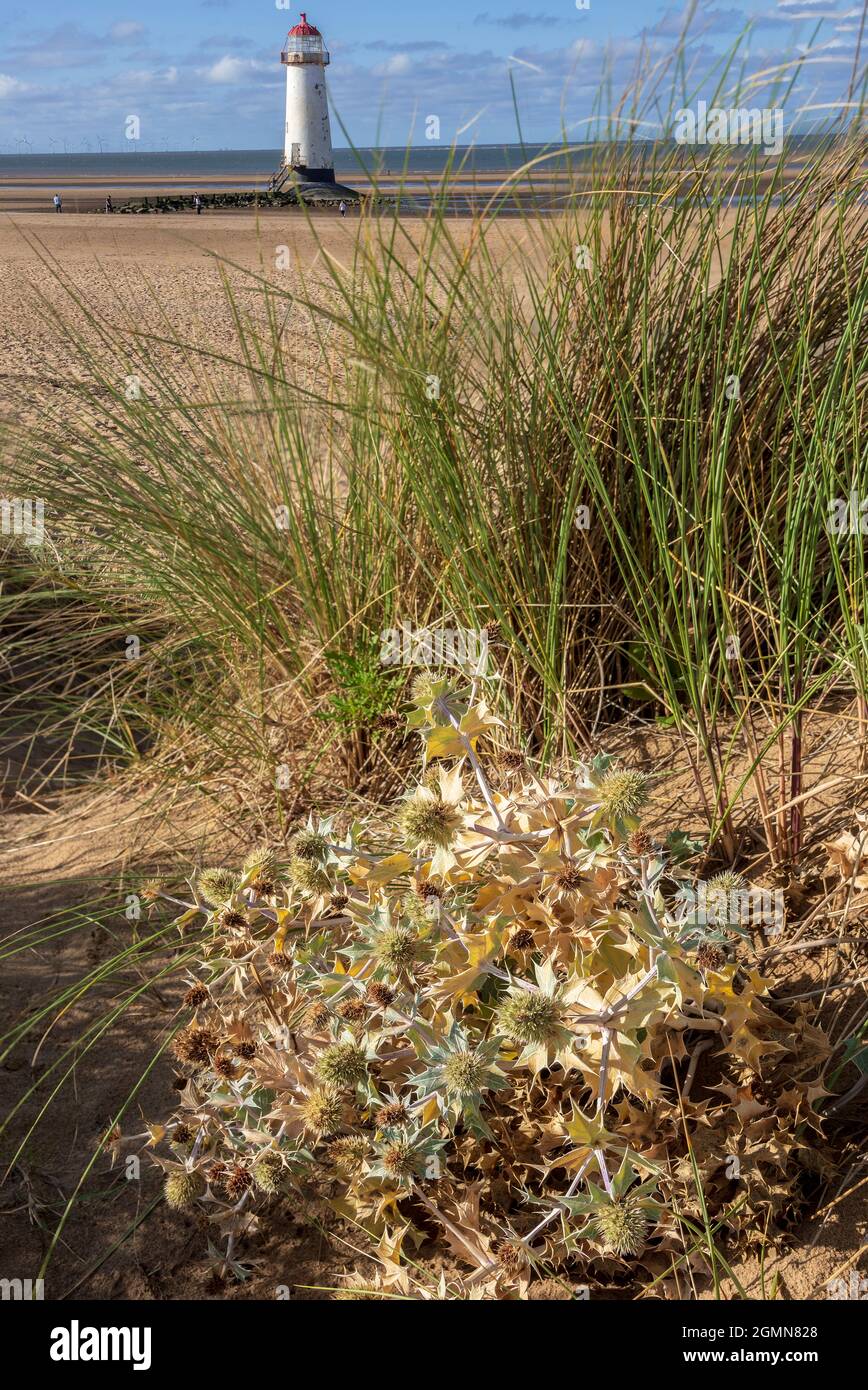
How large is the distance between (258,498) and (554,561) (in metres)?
0.86

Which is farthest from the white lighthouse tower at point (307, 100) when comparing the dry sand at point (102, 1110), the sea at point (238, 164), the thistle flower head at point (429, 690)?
the thistle flower head at point (429, 690)

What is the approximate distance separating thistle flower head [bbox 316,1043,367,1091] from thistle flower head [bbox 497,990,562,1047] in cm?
25

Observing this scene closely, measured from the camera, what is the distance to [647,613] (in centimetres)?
202

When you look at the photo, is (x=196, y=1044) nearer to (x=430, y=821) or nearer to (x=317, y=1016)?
(x=317, y=1016)

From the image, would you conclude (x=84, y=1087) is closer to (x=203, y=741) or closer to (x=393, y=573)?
(x=203, y=741)

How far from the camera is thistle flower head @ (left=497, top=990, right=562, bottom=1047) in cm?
133

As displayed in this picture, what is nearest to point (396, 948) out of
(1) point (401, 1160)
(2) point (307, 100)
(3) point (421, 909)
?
(3) point (421, 909)

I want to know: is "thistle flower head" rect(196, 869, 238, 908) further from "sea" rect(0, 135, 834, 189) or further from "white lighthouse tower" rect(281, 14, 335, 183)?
"white lighthouse tower" rect(281, 14, 335, 183)

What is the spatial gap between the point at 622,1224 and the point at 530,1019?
11.1 inches

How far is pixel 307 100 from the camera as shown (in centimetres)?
3328

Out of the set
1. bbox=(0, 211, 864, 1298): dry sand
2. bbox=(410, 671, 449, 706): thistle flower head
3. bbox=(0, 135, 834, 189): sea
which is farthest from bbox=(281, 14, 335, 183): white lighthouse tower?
bbox=(410, 671, 449, 706): thistle flower head

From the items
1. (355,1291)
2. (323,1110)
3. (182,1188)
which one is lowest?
(355,1291)

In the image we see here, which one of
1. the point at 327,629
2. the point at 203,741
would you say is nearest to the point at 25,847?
the point at 203,741

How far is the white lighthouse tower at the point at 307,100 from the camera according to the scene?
3183 cm
